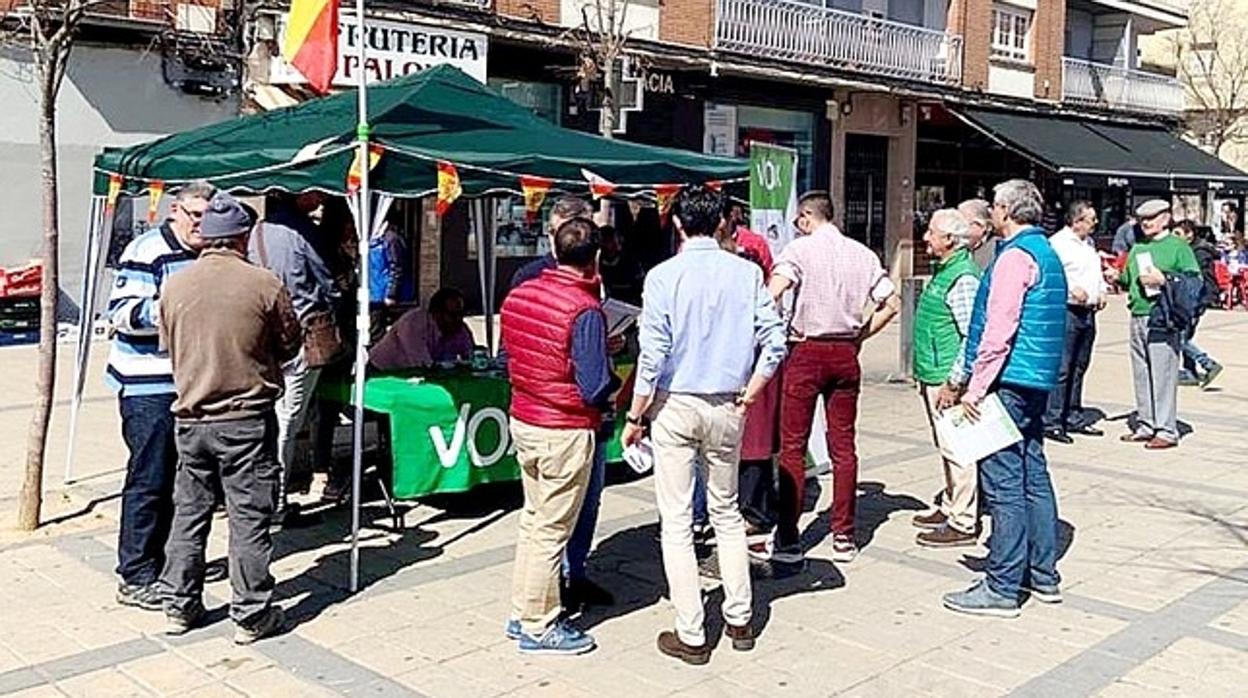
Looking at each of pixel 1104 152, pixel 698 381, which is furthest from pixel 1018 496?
pixel 1104 152

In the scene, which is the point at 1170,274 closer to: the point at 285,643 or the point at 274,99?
the point at 285,643

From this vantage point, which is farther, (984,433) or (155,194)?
(155,194)

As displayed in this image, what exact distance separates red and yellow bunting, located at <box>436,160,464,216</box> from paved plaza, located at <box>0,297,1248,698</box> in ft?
5.74

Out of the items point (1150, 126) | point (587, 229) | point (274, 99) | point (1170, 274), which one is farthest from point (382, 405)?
point (1150, 126)

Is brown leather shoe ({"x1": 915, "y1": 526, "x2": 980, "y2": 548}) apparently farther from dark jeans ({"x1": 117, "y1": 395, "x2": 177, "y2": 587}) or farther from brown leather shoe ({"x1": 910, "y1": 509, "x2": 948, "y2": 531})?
dark jeans ({"x1": 117, "y1": 395, "x2": 177, "y2": 587})

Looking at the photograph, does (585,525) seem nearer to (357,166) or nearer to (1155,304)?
(357,166)

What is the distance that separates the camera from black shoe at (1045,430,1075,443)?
10195 mm

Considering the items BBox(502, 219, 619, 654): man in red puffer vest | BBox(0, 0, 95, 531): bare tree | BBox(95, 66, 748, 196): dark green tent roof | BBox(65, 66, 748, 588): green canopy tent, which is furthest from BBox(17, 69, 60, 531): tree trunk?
BBox(502, 219, 619, 654): man in red puffer vest

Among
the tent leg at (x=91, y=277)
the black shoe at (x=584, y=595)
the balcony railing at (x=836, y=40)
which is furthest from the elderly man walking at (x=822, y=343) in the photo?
the balcony railing at (x=836, y=40)

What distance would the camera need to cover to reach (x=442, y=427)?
Result: 709cm

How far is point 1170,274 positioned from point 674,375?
619 centimetres

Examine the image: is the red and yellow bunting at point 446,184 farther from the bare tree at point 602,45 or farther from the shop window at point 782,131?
the shop window at point 782,131

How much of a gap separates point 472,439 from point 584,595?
172cm

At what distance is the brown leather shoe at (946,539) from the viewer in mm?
6895
